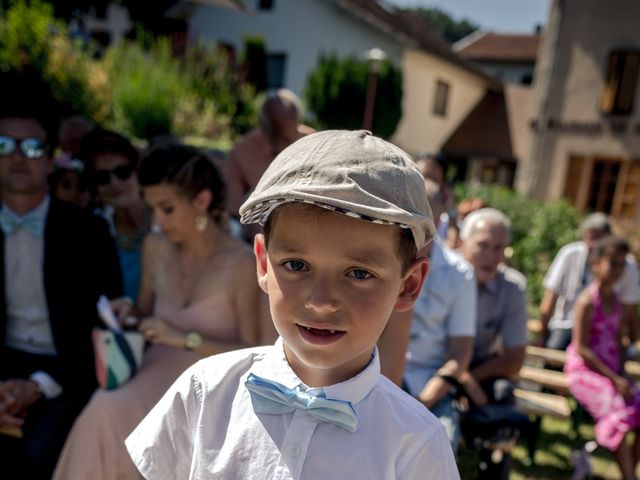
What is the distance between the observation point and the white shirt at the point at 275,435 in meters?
1.22

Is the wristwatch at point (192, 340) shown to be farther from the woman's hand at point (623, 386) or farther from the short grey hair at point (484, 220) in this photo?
the woman's hand at point (623, 386)

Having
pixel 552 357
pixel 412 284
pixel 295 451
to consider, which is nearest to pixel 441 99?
pixel 552 357

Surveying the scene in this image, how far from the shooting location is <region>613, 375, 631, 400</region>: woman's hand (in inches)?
160

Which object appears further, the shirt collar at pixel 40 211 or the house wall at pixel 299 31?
the house wall at pixel 299 31

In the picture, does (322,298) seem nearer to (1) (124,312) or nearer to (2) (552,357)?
(1) (124,312)

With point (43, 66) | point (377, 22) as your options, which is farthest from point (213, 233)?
point (377, 22)

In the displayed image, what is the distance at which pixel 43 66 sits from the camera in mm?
10016

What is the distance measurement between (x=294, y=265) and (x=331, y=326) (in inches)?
6.3

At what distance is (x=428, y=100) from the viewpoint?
23.5 m

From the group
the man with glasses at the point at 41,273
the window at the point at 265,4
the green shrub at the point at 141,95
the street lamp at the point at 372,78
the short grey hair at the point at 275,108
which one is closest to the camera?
the man with glasses at the point at 41,273

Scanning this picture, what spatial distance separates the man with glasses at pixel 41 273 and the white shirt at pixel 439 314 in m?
1.69

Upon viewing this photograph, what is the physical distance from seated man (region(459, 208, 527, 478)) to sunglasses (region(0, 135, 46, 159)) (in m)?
2.51

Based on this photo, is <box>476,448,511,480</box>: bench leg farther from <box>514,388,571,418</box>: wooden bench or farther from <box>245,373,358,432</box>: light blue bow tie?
<box>245,373,358,432</box>: light blue bow tie

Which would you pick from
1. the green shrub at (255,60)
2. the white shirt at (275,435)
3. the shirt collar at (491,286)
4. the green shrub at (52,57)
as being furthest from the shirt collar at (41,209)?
the green shrub at (255,60)
